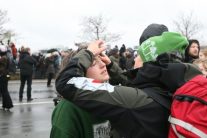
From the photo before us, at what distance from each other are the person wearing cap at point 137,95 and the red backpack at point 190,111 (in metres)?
0.09

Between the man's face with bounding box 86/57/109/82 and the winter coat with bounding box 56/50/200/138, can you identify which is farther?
the man's face with bounding box 86/57/109/82

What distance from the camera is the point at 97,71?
2619mm

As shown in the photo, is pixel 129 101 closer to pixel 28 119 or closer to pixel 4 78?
pixel 28 119

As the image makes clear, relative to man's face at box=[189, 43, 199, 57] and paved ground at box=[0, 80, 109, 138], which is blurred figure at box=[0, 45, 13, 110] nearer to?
paved ground at box=[0, 80, 109, 138]

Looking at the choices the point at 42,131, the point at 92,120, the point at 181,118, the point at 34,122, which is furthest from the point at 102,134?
the point at 34,122

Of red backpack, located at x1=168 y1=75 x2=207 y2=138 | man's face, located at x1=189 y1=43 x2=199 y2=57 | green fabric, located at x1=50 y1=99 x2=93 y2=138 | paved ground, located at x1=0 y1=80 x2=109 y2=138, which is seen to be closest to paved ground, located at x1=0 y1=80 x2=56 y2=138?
paved ground, located at x1=0 y1=80 x2=109 y2=138

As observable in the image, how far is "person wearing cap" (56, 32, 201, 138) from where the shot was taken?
84.9 inches

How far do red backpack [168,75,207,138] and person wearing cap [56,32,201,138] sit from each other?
0.09m

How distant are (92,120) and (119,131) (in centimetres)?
36

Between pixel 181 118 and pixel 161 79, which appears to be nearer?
pixel 181 118

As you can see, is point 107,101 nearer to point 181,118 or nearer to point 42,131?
point 181,118

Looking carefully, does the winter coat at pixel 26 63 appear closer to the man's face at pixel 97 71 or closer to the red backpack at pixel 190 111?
the man's face at pixel 97 71

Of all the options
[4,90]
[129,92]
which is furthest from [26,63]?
[129,92]

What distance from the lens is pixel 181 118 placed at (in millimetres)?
2025
